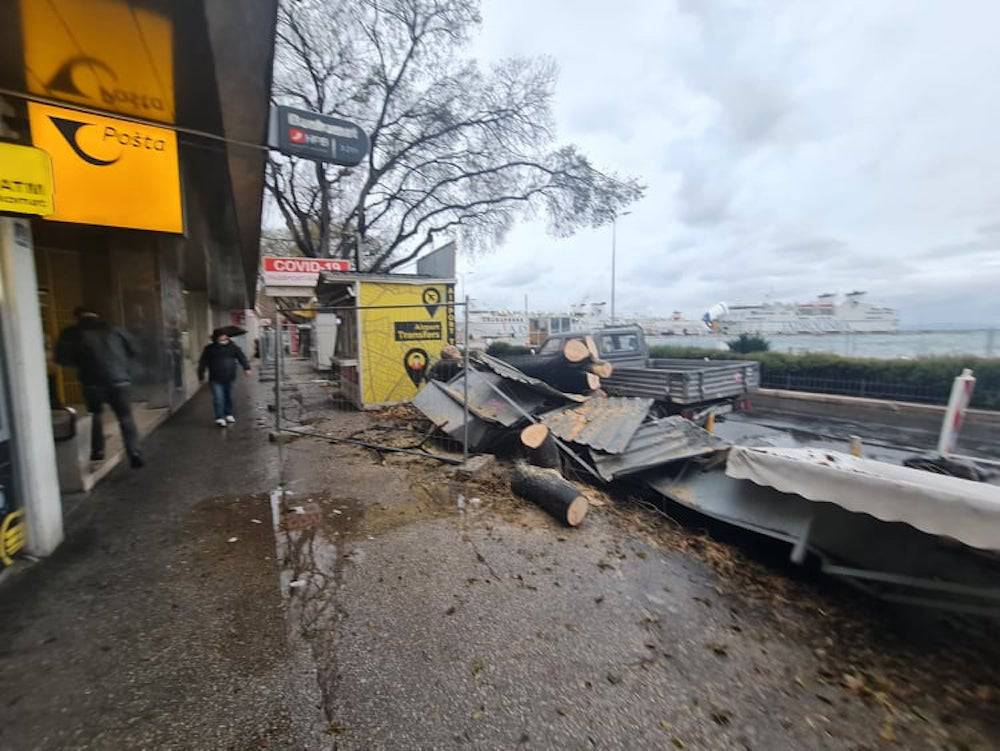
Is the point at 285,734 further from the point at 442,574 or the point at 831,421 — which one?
the point at 831,421

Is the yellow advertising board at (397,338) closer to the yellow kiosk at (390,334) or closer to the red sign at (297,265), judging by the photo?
the yellow kiosk at (390,334)

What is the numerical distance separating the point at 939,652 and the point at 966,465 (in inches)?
102

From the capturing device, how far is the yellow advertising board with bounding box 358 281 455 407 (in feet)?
31.0

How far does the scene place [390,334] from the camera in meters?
9.61

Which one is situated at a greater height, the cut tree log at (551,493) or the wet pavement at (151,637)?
the cut tree log at (551,493)

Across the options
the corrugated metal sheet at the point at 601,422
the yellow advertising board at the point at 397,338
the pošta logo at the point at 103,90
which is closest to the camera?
the pošta logo at the point at 103,90

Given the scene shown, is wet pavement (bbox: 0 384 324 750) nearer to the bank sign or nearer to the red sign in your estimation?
the bank sign

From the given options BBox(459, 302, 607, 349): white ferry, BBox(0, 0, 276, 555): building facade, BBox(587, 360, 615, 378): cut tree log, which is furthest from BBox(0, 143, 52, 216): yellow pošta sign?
BBox(459, 302, 607, 349): white ferry

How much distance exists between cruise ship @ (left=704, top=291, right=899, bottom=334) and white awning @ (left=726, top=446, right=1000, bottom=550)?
11320mm

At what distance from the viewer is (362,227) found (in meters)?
18.6

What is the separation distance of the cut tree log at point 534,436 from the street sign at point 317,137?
11.4 ft

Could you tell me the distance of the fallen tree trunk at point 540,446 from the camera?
17.4ft

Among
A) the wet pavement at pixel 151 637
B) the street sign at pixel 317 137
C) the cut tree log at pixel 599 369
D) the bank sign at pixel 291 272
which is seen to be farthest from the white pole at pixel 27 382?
the bank sign at pixel 291 272

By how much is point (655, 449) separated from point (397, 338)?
19.9 ft
